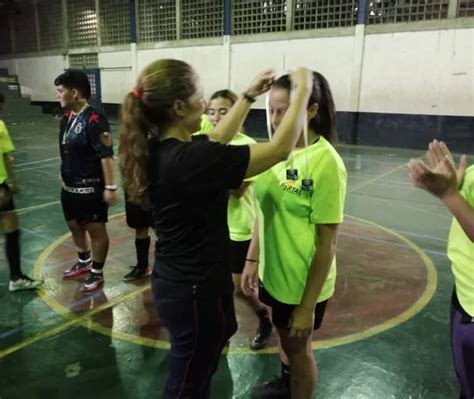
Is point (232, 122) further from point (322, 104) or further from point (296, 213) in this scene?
point (296, 213)

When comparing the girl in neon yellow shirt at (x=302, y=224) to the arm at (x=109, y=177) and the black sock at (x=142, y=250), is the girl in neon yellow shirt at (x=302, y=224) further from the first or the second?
the black sock at (x=142, y=250)

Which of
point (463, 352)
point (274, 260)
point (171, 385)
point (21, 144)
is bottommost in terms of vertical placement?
point (21, 144)

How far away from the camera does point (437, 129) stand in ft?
36.7

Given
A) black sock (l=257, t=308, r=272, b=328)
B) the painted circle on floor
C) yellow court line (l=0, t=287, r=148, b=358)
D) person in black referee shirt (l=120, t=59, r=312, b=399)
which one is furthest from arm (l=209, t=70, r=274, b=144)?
yellow court line (l=0, t=287, r=148, b=358)

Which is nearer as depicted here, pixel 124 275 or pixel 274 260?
pixel 274 260

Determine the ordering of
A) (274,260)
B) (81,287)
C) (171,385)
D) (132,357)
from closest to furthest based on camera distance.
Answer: (171,385) < (274,260) < (132,357) < (81,287)

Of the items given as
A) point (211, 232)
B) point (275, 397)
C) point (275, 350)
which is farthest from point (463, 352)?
point (275, 350)

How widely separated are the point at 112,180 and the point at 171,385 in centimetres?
211

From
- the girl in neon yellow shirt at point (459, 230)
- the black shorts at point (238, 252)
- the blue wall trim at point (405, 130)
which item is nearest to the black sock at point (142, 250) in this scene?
the black shorts at point (238, 252)

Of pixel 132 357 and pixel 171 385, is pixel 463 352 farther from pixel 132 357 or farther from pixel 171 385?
pixel 132 357

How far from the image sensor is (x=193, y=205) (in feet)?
4.78

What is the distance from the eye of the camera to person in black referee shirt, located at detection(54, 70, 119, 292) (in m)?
3.24

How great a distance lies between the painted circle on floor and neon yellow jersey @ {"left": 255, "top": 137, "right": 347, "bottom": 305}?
1154mm

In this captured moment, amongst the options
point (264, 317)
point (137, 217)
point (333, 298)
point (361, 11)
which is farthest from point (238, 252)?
point (361, 11)
